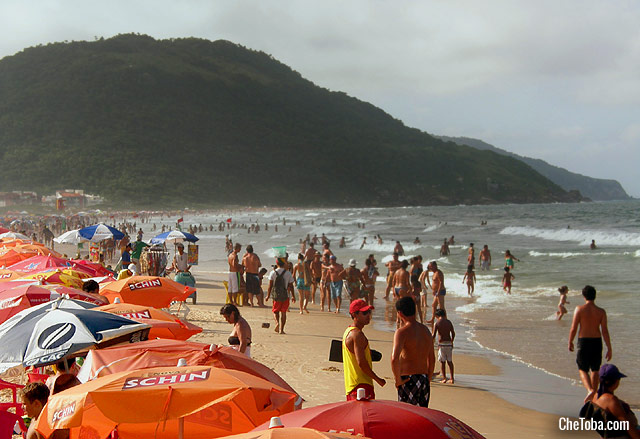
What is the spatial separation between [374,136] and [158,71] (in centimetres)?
4911

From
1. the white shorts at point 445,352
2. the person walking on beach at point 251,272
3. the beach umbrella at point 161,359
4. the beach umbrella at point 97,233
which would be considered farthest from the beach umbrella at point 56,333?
the beach umbrella at point 97,233

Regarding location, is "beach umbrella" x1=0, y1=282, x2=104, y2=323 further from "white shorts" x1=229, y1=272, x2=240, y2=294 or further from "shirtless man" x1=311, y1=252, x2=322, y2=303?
"shirtless man" x1=311, y1=252, x2=322, y2=303

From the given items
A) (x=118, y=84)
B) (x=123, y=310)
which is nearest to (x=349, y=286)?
(x=123, y=310)

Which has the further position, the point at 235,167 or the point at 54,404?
the point at 235,167

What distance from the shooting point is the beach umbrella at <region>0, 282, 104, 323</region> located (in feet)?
22.0

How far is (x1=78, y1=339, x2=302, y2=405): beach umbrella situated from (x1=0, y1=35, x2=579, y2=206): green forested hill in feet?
271

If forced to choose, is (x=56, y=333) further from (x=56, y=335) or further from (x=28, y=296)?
(x=28, y=296)

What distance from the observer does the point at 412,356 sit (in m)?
5.46

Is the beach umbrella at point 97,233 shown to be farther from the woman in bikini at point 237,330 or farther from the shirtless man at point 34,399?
the shirtless man at point 34,399

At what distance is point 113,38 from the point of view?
434ft

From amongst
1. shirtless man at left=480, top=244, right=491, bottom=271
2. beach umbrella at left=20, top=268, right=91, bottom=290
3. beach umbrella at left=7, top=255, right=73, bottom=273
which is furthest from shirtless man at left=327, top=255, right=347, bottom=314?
shirtless man at left=480, top=244, right=491, bottom=271

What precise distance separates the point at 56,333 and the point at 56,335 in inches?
0.8

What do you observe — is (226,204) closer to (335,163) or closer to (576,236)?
(335,163)

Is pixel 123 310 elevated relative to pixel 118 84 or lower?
lower
